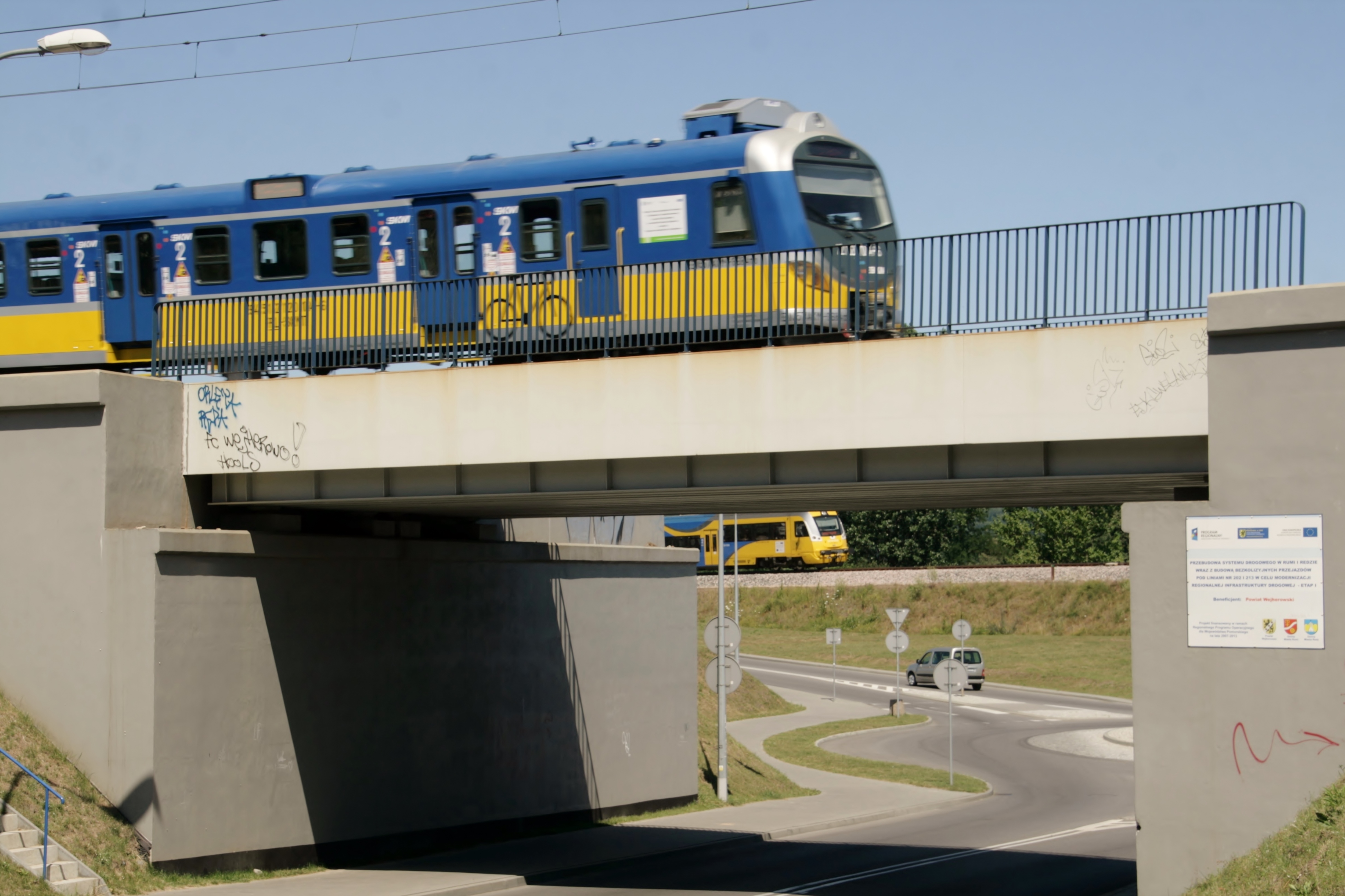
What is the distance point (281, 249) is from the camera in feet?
73.4

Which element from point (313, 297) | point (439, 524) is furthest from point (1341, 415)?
point (439, 524)

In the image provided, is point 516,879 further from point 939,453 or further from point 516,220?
point 516,220

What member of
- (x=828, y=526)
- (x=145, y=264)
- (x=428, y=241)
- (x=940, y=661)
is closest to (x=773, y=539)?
(x=828, y=526)

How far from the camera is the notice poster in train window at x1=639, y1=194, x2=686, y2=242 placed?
65.9 feet

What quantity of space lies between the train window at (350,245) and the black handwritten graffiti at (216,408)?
4.51m

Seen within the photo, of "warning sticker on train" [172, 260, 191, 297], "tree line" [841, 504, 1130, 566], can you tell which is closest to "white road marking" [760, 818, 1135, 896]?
"warning sticker on train" [172, 260, 191, 297]

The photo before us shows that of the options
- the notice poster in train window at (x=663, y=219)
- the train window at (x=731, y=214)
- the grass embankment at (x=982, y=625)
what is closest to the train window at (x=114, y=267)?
the notice poster in train window at (x=663, y=219)

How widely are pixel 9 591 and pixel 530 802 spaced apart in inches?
351

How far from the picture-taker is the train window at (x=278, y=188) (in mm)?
22312

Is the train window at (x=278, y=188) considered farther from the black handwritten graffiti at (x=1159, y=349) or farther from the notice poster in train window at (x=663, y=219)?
the black handwritten graffiti at (x=1159, y=349)

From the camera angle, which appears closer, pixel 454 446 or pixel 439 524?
pixel 454 446

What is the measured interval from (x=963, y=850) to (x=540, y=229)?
445 inches

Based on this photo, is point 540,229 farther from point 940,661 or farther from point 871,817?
point 940,661

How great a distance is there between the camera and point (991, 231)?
582 inches
